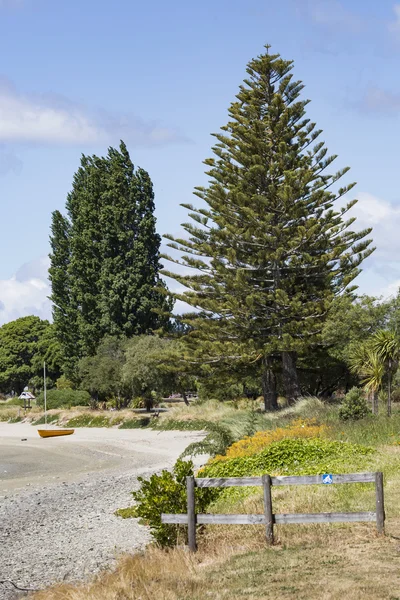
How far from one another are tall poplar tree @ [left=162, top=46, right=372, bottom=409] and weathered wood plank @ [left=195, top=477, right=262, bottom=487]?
21.9 metres

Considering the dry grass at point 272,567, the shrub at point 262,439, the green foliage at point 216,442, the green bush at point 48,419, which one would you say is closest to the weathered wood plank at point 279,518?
the dry grass at point 272,567

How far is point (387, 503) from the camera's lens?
11219mm

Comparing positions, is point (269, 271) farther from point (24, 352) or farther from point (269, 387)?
point (24, 352)

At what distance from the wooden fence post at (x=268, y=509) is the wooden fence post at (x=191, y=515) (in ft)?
3.13

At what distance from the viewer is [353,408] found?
22.2m

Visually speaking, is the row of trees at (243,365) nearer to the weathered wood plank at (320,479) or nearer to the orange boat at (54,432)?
the orange boat at (54,432)

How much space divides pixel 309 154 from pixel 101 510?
22176 mm

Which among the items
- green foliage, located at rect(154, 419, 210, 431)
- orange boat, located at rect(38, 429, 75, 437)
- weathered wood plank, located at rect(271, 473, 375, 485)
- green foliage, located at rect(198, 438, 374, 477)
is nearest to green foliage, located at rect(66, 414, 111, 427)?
orange boat, located at rect(38, 429, 75, 437)

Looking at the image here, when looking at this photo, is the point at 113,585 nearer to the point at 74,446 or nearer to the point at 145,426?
the point at 74,446

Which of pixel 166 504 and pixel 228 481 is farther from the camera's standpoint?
pixel 166 504

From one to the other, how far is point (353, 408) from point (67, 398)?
32024mm

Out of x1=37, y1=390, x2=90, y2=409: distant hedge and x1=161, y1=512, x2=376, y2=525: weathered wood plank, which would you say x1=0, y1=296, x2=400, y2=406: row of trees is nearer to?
x1=37, y1=390, x2=90, y2=409: distant hedge

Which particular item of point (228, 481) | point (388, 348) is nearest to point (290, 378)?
point (388, 348)

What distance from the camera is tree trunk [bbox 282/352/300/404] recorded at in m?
33.6
